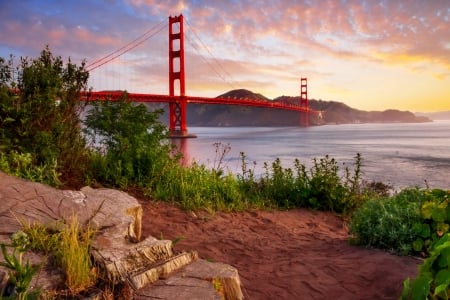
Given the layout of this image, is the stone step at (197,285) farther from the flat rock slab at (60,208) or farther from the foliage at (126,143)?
the foliage at (126,143)

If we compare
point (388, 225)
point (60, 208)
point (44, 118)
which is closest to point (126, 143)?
point (44, 118)

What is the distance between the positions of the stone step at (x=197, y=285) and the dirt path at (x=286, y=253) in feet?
1.70

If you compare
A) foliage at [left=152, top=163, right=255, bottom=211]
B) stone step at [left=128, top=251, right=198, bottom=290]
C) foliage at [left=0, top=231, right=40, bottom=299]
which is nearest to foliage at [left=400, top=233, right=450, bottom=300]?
stone step at [left=128, top=251, right=198, bottom=290]

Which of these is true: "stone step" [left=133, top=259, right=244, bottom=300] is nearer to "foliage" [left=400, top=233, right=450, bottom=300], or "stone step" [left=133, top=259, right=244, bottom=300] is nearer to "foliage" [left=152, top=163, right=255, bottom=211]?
"foliage" [left=400, top=233, right=450, bottom=300]

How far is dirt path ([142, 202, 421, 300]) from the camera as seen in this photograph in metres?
3.23

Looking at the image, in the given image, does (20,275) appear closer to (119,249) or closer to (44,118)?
(119,249)

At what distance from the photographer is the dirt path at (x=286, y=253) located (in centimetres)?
323

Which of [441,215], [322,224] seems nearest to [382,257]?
[441,215]

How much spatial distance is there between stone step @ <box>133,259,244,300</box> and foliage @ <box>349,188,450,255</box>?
1.77 meters

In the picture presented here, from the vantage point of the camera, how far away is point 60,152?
19.5 ft

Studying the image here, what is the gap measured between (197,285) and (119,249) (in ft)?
2.19

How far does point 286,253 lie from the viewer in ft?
14.0

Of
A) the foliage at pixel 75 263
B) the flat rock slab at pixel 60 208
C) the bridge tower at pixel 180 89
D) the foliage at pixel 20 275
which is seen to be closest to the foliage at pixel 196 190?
the flat rock slab at pixel 60 208

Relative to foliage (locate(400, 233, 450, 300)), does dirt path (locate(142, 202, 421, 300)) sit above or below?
below
